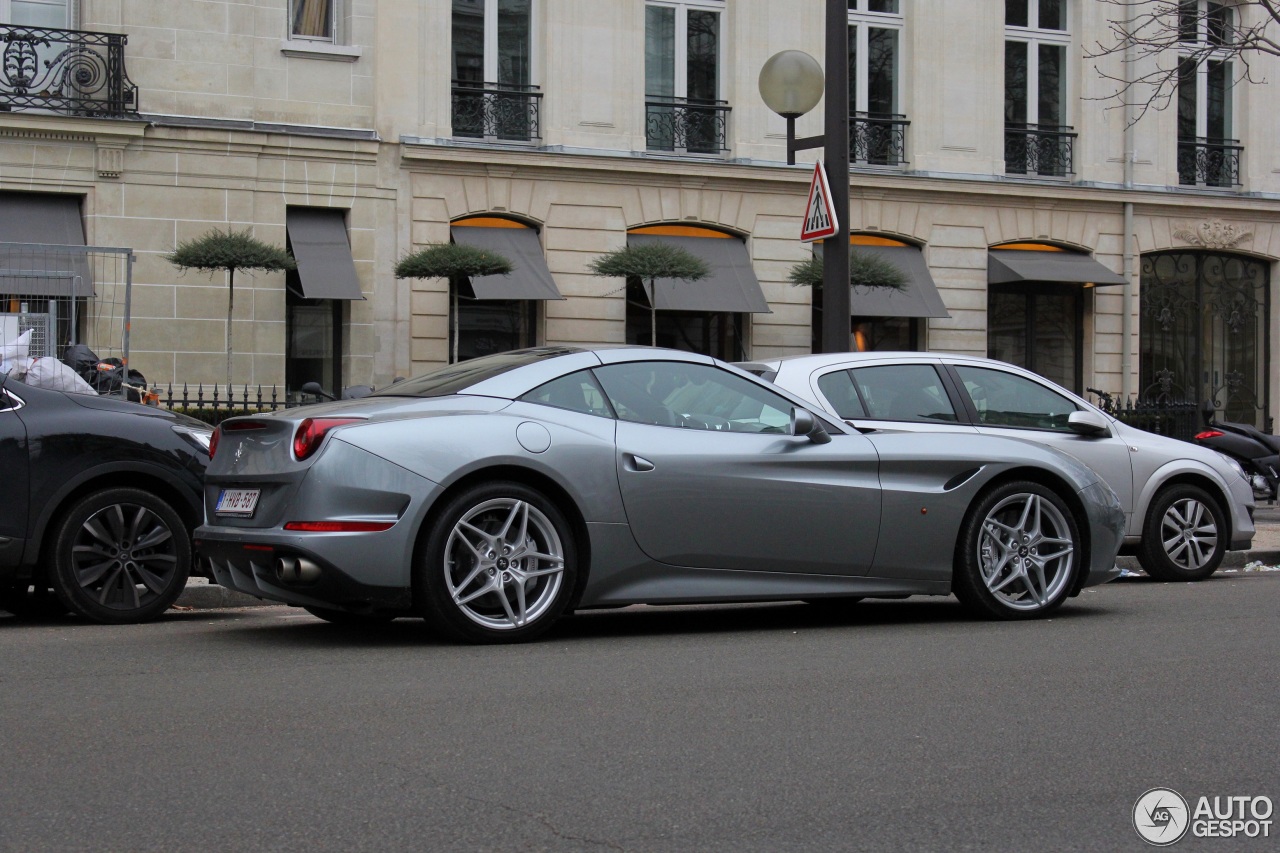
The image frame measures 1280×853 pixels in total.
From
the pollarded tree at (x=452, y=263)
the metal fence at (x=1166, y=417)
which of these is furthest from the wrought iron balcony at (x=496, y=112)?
the metal fence at (x=1166, y=417)

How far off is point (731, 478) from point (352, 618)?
2072 mm

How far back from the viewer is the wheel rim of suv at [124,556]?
7.93 m

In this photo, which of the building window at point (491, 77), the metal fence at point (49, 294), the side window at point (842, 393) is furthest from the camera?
the building window at point (491, 77)

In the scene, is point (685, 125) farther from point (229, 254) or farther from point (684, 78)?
point (229, 254)

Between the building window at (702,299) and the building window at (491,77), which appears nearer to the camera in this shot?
the building window at (702,299)

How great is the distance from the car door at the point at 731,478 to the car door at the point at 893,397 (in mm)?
1371

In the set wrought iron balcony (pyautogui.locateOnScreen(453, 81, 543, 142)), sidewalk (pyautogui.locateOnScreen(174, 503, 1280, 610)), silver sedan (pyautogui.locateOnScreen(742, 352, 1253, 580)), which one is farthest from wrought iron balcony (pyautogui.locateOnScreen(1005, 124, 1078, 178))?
silver sedan (pyautogui.locateOnScreen(742, 352, 1253, 580))

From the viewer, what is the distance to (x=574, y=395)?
7301mm

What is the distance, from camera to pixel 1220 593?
9742 millimetres

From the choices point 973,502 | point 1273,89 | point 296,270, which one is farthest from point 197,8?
point 1273,89

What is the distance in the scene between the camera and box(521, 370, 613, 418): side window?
285 inches

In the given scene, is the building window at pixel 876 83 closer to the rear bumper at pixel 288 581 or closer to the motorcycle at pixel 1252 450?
the motorcycle at pixel 1252 450

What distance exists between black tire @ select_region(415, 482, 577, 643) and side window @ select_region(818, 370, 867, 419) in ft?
8.42

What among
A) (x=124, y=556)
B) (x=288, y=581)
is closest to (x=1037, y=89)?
(x=124, y=556)
